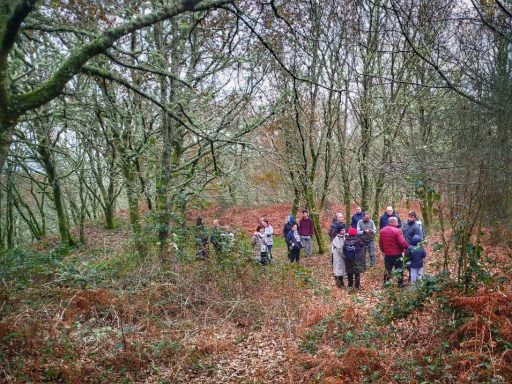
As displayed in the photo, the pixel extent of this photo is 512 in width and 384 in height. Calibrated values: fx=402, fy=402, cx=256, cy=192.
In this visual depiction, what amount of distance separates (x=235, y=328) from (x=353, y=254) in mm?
Result: 3496

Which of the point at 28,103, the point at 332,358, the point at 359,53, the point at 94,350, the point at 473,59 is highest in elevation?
the point at 359,53

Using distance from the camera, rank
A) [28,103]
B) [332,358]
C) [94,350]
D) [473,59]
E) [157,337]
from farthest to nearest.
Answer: [473,59]
[157,337]
[94,350]
[332,358]
[28,103]

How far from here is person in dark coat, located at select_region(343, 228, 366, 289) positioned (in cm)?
910

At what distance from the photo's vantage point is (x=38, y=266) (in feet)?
29.5

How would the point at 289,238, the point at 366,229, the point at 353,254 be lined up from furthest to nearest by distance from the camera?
the point at 289,238 → the point at 366,229 → the point at 353,254

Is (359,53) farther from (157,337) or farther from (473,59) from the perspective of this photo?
(157,337)

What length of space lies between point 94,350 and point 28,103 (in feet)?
11.9

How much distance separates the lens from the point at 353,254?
909 centimetres

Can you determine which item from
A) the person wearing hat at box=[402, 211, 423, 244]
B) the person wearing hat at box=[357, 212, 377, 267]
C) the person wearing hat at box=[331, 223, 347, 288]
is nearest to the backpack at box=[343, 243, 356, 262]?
the person wearing hat at box=[331, 223, 347, 288]

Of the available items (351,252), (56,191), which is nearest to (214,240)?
(351,252)

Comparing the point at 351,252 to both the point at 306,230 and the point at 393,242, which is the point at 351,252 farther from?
the point at 306,230

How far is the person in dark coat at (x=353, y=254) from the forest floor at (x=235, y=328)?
65cm

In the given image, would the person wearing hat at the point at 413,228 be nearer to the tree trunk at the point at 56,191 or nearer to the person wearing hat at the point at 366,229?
the person wearing hat at the point at 366,229

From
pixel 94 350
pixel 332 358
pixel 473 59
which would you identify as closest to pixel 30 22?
pixel 94 350
